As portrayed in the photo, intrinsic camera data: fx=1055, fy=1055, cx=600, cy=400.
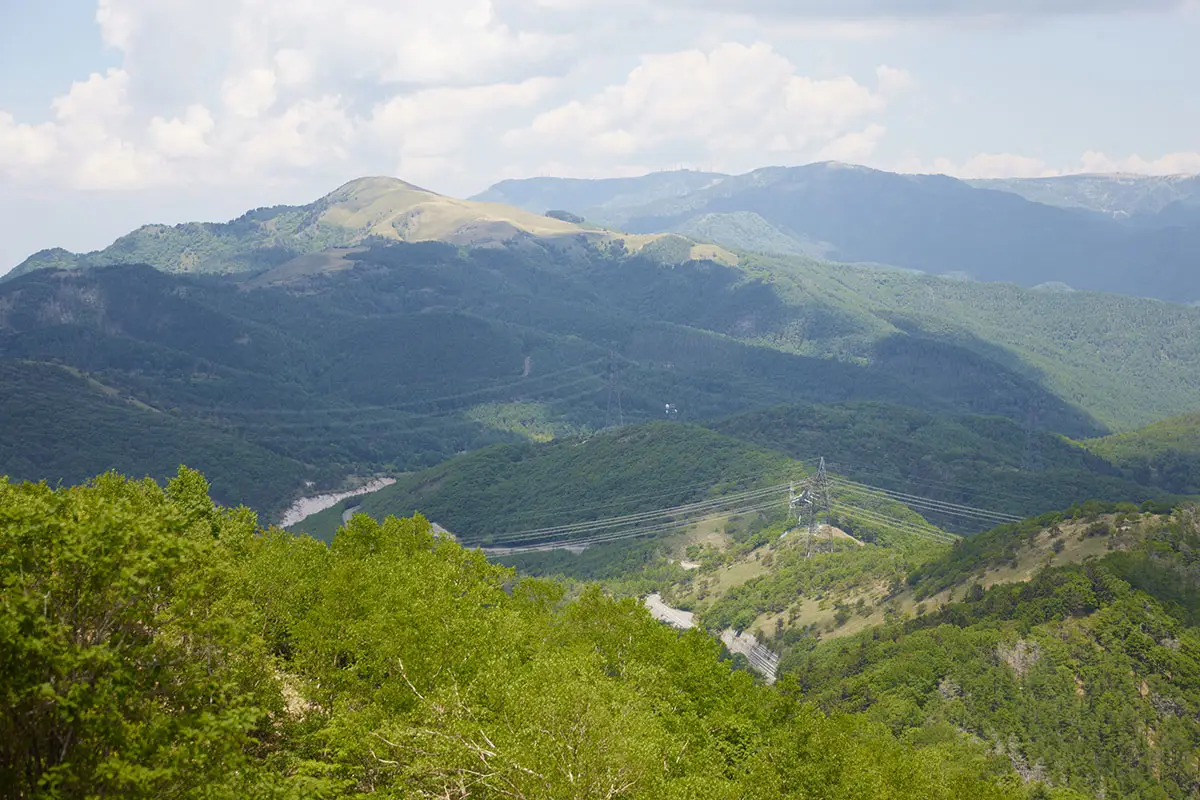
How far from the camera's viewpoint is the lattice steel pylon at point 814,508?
171375mm

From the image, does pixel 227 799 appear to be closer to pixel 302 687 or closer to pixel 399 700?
pixel 399 700

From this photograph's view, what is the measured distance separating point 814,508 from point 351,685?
5971 inches

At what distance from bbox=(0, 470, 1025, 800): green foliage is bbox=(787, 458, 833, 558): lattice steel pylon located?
311 ft

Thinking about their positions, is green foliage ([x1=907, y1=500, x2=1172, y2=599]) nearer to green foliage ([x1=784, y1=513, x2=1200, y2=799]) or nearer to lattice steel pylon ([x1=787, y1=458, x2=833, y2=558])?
green foliage ([x1=784, y1=513, x2=1200, y2=799])

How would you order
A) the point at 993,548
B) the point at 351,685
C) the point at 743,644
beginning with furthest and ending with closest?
the point at 743,644, the point at 993,548, the point at 351,685

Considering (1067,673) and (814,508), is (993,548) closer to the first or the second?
(1067,673)

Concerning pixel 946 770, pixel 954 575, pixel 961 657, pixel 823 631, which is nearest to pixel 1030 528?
pixel 954 575

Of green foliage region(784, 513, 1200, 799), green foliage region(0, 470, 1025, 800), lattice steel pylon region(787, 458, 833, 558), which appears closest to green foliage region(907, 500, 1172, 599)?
green foliage region(784, 513, 1200, 799)

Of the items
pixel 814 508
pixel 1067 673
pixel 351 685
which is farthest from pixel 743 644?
pixel 351 685

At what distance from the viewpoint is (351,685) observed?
4688cm

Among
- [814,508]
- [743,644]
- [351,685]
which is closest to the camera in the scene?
[351,685]

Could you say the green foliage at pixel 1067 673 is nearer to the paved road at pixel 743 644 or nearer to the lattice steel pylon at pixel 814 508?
the paved road at pixel 743 644

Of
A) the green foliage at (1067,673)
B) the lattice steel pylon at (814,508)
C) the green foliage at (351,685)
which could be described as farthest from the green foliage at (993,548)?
the green foliage at (351,685)

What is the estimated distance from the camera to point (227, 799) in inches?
1113
